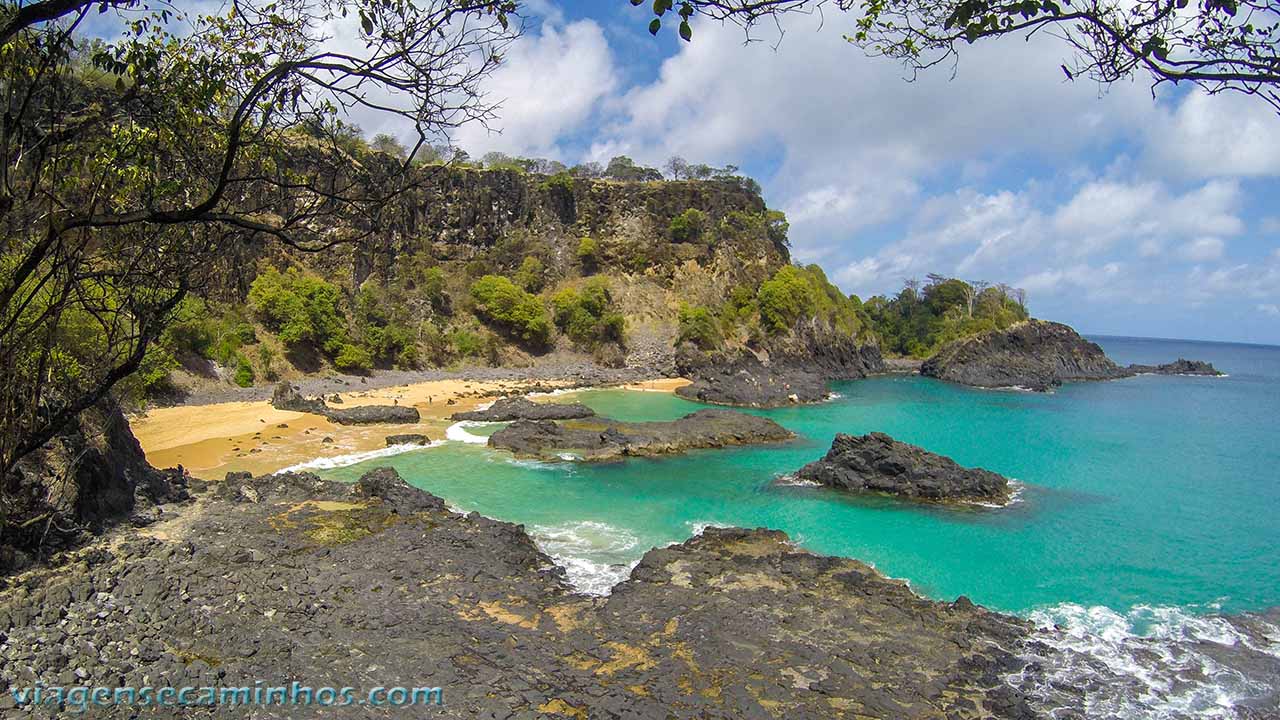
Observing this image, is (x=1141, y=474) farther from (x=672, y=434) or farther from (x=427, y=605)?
(x=427, y=605)

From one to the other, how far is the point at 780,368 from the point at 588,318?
13.3 metres

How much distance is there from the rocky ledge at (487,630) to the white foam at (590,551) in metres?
0.59

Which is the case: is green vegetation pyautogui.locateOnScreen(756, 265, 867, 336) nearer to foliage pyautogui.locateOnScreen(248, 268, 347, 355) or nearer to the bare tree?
foliage pyautogui.locateOnScreen(248, 268, 347, 355)

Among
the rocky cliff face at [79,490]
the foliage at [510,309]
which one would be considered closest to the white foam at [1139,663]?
the rocky cliff face at [79,490]

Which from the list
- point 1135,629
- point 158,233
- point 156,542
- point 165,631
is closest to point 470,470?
point 156,542

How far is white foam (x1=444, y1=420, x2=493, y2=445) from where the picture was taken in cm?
2435

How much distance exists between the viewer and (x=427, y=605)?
30.7 feet

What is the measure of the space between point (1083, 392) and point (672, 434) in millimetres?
35963

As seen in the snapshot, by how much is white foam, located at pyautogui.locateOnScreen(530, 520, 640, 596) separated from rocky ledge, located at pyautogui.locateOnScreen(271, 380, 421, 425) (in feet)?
44.1

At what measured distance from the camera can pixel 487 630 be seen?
8820mm

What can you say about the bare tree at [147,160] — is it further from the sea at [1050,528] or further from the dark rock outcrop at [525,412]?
the dark rock outcrop at [525,412]

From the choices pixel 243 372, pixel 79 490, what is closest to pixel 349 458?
pixel 79 490

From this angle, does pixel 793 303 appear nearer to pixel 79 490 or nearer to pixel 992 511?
pixel 992 511

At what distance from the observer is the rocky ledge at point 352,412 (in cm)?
2627
